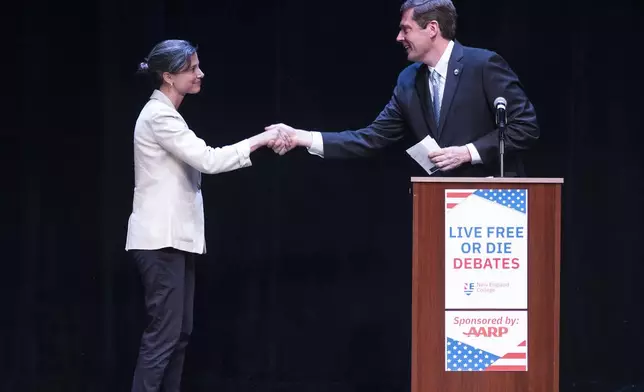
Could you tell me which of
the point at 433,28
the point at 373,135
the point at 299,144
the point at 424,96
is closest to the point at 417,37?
the point at 433,28

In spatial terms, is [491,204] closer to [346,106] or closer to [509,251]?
[509,251]

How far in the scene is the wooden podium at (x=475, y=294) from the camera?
9.52 feet

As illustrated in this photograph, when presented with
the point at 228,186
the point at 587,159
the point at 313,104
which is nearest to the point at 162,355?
the point at 228,186

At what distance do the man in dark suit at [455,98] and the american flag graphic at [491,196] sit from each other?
492mm

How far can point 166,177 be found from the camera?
337 centimetres

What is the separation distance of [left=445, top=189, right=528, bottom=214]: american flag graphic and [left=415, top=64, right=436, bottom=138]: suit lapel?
711mm

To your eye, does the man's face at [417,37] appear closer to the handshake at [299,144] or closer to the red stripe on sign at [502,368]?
the handshake at [299,144]

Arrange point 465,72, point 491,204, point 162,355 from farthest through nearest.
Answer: point 465,72
point 162,355
point 491,204

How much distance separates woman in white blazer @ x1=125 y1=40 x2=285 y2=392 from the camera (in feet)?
10.9

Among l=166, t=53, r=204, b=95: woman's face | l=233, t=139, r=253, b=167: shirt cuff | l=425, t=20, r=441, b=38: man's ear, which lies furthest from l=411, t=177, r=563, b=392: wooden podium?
l=166, t=53, r=204, b=95: woman's face

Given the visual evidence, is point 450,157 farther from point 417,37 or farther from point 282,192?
point 282,192

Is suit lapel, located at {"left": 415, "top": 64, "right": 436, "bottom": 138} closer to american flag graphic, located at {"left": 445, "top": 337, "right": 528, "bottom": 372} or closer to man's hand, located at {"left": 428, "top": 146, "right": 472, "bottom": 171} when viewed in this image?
man's hand, located at {"left": 428, "top": 146, "right": 472, "bottom": 171}

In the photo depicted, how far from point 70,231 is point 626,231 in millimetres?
2551

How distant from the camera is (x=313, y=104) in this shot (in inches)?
167
